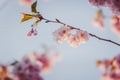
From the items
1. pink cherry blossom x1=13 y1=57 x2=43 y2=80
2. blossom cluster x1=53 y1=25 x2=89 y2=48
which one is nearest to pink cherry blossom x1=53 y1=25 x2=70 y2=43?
blossom cluster x1=53 y1=25 x2=89 y2=48

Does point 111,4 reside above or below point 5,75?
above

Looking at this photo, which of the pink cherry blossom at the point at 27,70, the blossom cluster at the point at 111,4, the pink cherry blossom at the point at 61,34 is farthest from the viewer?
the pink cherry blossom at the point at 27,70

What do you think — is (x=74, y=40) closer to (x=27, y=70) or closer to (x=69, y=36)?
(x=69, y=36)

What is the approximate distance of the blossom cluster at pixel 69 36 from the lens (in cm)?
520

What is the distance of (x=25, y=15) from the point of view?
5098mm

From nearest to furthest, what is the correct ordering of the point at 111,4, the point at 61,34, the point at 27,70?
1. the point at 111,4
2. the point at 61,34
3. the point at 27,70

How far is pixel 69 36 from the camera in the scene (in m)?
5.26

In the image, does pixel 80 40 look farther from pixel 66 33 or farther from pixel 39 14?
pixel 39 14

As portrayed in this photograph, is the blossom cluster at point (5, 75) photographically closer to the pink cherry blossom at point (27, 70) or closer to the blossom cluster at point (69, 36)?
the pink cherry blossom at point (27, 70)

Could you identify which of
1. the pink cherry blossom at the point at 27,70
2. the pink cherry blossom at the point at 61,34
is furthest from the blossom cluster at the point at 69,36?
the pink cherry blossom at the point at 27,70

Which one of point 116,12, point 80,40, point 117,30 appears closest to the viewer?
point 116,12

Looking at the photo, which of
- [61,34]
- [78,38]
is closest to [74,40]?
[78,38]

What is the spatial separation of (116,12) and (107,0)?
207 mm

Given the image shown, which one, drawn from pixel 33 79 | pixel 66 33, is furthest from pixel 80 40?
pixel 33 79
